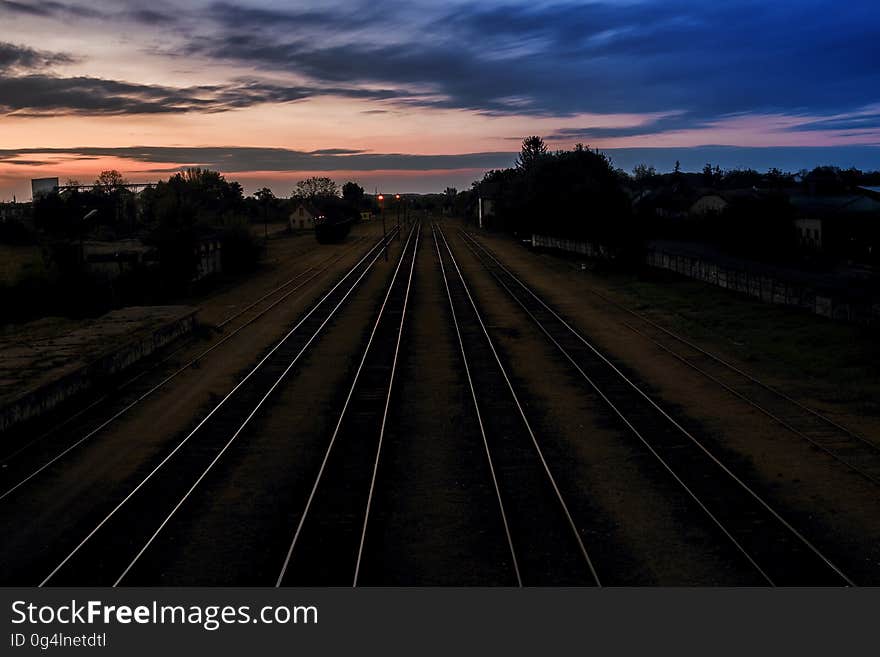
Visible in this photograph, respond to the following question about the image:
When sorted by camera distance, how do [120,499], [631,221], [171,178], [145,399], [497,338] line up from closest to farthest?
[120,499] → [145,399] → [497,338] → [631,221] → [171,178]

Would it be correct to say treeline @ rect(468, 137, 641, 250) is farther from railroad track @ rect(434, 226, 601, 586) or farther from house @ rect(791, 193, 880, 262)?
railroad track @ rect(434, 226, 601, 586)

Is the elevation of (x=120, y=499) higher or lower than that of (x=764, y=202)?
lower

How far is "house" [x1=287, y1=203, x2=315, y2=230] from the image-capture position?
14175cm

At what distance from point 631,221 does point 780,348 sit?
31.6 metres

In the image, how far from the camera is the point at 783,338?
28.7 meters

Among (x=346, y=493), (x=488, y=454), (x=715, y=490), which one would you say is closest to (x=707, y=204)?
(x=488, y=454)

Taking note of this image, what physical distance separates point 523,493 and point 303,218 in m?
133

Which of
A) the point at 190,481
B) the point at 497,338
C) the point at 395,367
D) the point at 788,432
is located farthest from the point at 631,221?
the point at 190,481

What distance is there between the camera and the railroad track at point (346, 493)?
1131cm

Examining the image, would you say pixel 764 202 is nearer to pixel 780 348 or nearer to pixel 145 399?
pixel 780 348

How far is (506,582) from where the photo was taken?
10.8m

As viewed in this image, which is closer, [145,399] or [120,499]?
[120,499]

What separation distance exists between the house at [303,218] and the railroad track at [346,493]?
119221 millimetres

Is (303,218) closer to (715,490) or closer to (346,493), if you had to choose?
(346,493)
